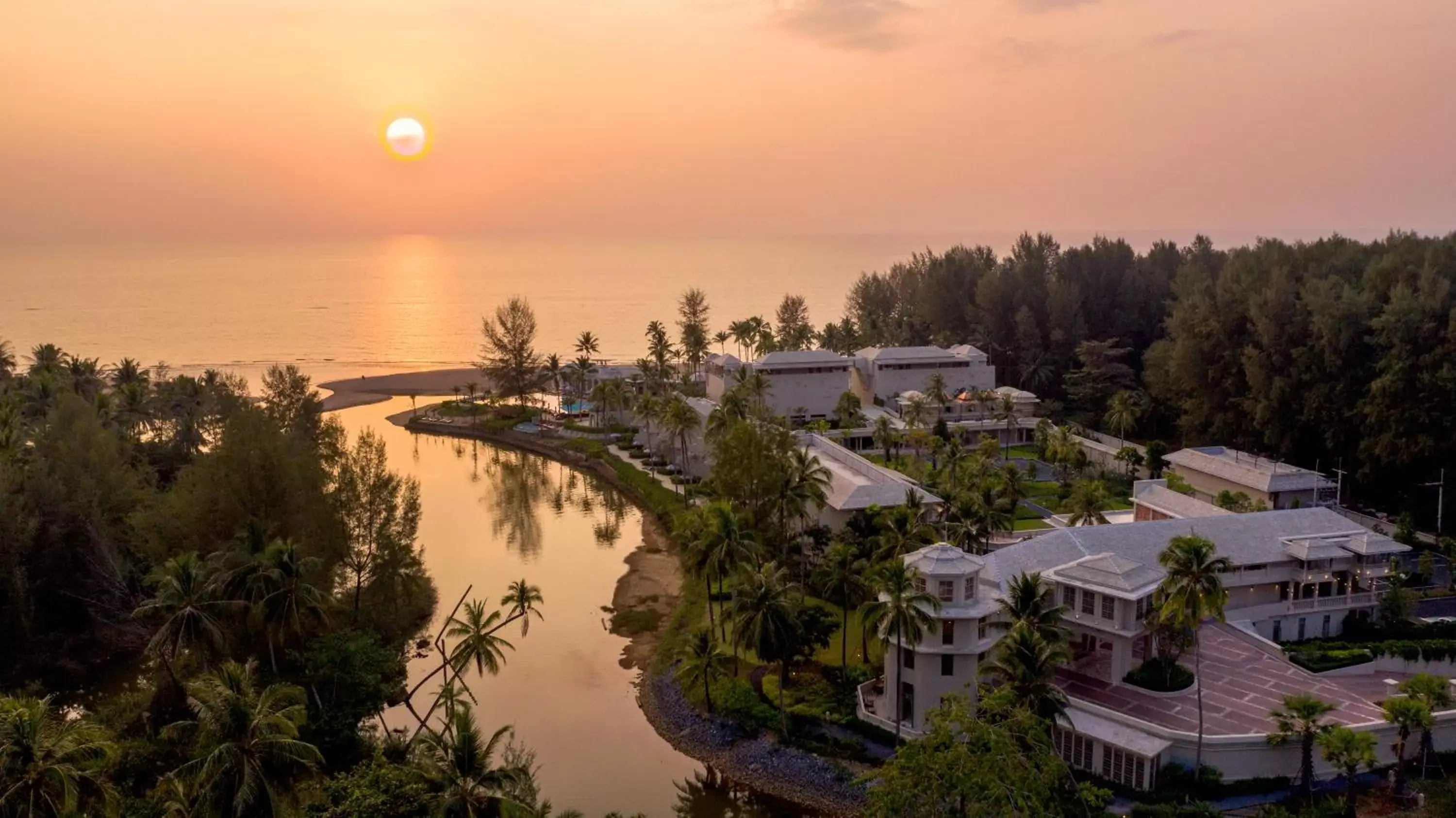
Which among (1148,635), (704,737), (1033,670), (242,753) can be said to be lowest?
(704,737)

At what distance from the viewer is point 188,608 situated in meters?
27.3

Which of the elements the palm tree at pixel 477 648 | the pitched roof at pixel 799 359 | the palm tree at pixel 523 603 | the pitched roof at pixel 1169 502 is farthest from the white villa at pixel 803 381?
the palm tree at pixel 477 648

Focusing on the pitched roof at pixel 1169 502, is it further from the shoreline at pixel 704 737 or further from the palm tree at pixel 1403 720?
the shoreline at pixel 704 737

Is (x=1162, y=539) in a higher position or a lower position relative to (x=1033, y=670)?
higher

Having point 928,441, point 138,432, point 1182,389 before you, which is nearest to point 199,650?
point 138,432

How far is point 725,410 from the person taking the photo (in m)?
53.4

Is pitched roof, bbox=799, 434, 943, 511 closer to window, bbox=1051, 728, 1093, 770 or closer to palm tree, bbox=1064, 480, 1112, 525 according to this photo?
palm tree, bbox=1064, 480, 1112, 525

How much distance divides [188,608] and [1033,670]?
22964mm

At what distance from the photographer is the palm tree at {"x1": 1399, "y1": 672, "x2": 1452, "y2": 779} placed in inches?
995

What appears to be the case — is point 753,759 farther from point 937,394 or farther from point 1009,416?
point 937,394

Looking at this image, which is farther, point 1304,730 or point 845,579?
point 845,579

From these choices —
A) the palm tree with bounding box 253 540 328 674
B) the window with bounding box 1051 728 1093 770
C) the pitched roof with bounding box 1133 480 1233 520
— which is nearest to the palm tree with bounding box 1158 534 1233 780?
the window with bounding box 1051 728 1093 770

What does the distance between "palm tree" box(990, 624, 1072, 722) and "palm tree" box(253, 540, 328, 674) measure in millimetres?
19704

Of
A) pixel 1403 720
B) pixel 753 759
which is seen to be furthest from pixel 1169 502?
pixel 753 759
